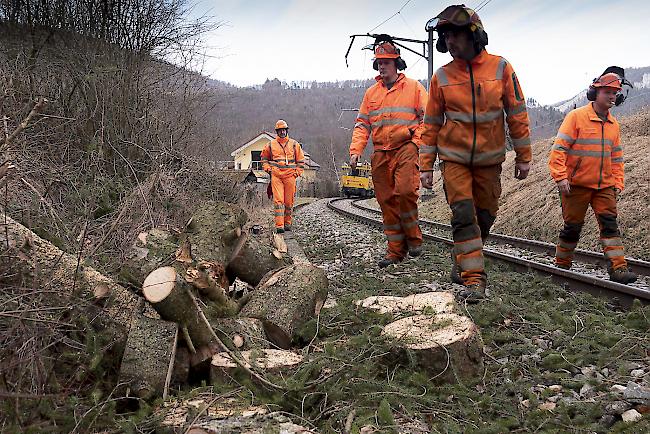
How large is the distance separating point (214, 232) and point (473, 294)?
2340 mm

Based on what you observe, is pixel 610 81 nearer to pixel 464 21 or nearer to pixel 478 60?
pixel 478 60

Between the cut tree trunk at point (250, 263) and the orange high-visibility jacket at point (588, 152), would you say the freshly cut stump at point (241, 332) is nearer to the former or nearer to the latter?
the cut tree trunk at point (250, 263)

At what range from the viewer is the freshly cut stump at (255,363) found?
3.07 m

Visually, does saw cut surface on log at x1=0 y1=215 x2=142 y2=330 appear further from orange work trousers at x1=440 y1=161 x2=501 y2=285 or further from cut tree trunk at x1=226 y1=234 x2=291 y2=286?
orange work trousers at x1=440 y1=161 x2=501 y2=285

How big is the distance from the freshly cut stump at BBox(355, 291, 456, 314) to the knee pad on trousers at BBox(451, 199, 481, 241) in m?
0.85

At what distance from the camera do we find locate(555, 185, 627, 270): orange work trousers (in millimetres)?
5602

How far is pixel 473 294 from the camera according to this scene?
14.3ft

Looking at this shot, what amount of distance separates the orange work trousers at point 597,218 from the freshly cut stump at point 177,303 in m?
4.33

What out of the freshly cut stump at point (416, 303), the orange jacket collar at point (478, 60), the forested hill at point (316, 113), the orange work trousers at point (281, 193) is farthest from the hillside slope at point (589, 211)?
the forested hill at point (316, 113)

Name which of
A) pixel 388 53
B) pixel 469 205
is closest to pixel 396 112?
pixel 388 53

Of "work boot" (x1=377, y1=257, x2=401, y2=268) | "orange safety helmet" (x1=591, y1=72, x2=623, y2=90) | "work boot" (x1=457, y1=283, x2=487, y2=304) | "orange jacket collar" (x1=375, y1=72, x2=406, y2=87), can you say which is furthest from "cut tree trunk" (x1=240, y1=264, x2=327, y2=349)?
"orange safety helmet" (x1=591, y1=72, x2=623, y2=90)

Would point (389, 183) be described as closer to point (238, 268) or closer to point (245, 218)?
point (245, 218)

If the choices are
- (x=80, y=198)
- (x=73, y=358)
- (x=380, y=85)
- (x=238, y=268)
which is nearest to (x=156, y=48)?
(x=80, y=198)

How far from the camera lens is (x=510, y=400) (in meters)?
2.76
